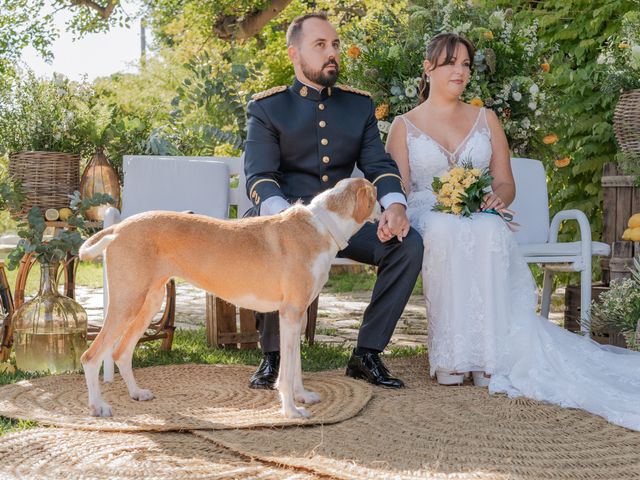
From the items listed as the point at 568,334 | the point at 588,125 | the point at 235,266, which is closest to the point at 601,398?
the point at 568,334

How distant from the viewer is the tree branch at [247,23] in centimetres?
1258

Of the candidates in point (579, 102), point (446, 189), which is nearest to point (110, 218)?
point (446, 189)

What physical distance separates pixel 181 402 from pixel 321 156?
1541 mm

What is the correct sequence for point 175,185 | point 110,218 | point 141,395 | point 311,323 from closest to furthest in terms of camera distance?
point 141,395 < point 110,218 < point 175,185 < point 311,323

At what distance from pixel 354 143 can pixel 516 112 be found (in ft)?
6.12

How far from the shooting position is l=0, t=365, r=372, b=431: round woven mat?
3.66 metres

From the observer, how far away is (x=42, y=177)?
5.56 metres

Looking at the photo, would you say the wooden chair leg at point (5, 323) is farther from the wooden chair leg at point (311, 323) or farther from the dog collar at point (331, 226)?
the dog collar at point (331, 226)

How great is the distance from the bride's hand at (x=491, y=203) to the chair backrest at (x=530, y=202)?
1178mm

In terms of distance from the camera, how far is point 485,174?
4.71 meters

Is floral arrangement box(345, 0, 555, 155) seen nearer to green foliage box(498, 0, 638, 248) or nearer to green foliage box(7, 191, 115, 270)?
green foliage box(498, 0, 638, 248)

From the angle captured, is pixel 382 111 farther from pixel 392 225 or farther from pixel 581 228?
pixel 392 225

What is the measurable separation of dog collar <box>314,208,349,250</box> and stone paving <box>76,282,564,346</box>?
8.29 feet

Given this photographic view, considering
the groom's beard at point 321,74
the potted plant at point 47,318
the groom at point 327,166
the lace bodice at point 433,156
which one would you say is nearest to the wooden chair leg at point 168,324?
the potted plant at point 47,318
